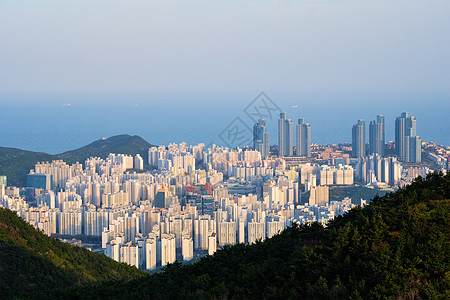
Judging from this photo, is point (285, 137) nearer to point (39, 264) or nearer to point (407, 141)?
point (407, 141)

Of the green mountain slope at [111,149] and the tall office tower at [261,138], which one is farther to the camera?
the tall office tower at [261,138]

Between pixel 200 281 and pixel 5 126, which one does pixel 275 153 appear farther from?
pixel 200 281

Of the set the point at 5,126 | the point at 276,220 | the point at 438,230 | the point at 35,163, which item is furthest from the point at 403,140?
the point at 438,230

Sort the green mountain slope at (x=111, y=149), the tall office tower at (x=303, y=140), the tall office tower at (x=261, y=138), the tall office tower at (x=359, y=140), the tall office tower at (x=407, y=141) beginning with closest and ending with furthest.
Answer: the tall office tower at (x=407, y=141)
the green mountain slope at (x=111, y=149)
the tall office tower at (x=261, y=138)
the tall office tower at (x=359, y=140)
the tall office tower at (x=303, y=140)

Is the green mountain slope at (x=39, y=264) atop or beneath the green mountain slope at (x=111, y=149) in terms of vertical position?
beneath

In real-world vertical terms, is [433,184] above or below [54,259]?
above

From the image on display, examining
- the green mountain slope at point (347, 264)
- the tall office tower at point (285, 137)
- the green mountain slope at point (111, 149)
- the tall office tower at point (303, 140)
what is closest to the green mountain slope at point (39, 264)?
the green mountain slope at point (347, 264)

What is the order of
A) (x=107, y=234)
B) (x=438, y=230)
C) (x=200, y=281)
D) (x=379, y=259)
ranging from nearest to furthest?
(x=379, y=259) < (x=438, y=230) < (x=200, y=281) < (x=107, y=234)

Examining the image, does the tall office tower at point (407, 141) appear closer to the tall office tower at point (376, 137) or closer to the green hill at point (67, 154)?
the tall office tower at point (376, 137)
